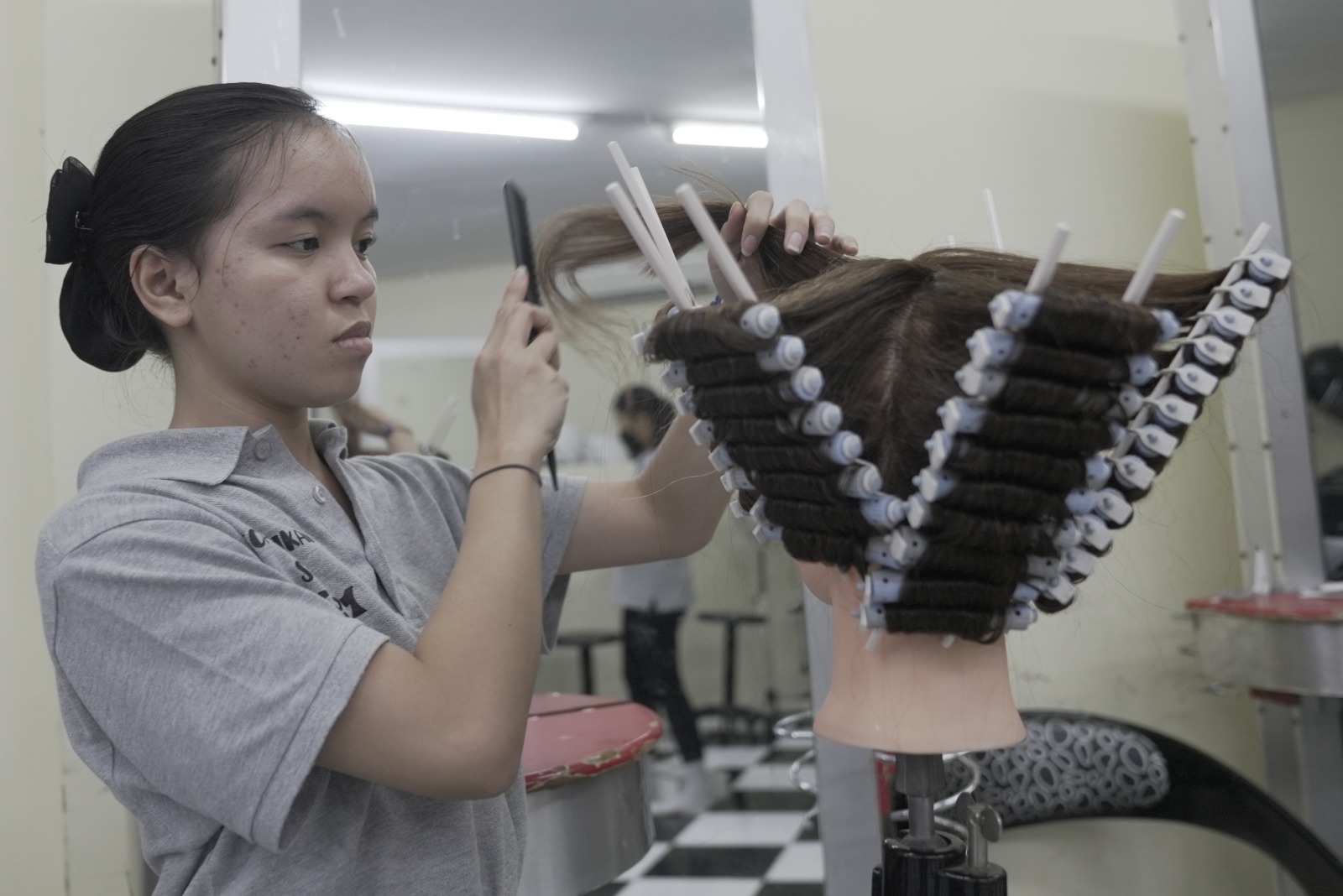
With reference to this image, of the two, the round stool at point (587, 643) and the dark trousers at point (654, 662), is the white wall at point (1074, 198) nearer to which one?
the dark trousers at point (654, 662)

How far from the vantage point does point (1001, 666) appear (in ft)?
2.73

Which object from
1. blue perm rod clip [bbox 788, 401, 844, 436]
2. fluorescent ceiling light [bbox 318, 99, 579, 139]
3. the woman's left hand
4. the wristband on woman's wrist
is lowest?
the wristband on woman's wrist

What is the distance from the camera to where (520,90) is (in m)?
1.81

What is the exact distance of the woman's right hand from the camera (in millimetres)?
825

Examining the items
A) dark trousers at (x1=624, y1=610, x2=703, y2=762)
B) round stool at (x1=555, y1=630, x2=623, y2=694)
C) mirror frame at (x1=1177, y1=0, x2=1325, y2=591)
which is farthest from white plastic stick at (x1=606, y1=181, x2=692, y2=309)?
round stool at (x1=555, y1=630, x2=623, y2=694)

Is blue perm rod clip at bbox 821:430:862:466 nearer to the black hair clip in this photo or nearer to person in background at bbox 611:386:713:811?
the black hair clip

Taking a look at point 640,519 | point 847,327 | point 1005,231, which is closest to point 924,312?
point 847,327

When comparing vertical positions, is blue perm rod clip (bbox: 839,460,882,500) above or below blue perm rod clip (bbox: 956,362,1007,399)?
below

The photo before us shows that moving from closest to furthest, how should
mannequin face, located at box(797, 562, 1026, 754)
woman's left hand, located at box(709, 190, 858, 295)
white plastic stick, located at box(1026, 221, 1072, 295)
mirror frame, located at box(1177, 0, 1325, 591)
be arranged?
1. white plastic stick, located at box(1026, 221, 1072, 295)
2. mannequin face, located at box(797, 562, 1026, 754)
3. woman's left hand, located at box(709, 190, 858, 295)
4. mirror frame, located at box(1177, 0, 1325, 591)

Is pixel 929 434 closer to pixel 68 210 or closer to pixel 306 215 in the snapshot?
pixel 306 215

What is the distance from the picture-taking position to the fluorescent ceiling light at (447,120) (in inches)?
67.1

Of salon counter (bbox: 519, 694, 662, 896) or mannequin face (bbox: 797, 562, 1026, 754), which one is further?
salon counter (bbox: 519, 694, 662, 896)

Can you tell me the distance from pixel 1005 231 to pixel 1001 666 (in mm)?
1411

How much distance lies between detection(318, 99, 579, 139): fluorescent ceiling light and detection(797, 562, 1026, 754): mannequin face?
46.9 inches
